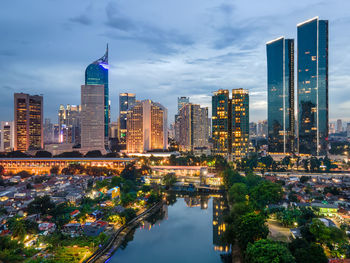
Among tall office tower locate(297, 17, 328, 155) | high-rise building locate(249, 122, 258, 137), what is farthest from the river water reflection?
high-rise building locate(249, 122, 258, 137)

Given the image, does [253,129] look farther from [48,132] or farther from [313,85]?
[48,132]

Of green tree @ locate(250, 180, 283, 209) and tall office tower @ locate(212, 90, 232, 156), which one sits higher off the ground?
tall office tower @ locate(212, 90, 232, 156)

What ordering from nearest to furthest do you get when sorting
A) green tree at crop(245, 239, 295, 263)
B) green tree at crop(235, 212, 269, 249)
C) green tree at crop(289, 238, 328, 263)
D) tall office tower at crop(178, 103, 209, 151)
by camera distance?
1. green tree at crop(245, 239, 295, 263)
2. green tree at crop(289, 238, 328, 263)
3. green tree at crop(235, 212, 269, 249)
4. tall office tower at crop(178, 103, 209, 151)

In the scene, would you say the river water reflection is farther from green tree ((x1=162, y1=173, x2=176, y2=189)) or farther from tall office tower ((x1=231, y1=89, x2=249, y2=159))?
tall office tower ((x1=231, y1=89, x2=249, y2=159))

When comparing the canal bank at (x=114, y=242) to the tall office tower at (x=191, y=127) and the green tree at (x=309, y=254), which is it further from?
the tall office tower at (x=191, y=127)

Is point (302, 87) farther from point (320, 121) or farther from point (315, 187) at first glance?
point (315, 187)

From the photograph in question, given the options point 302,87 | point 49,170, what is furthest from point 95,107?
point 302,87

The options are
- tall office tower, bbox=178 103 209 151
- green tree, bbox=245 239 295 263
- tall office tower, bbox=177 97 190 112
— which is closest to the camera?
green tree, bbox=245 239 295 263
